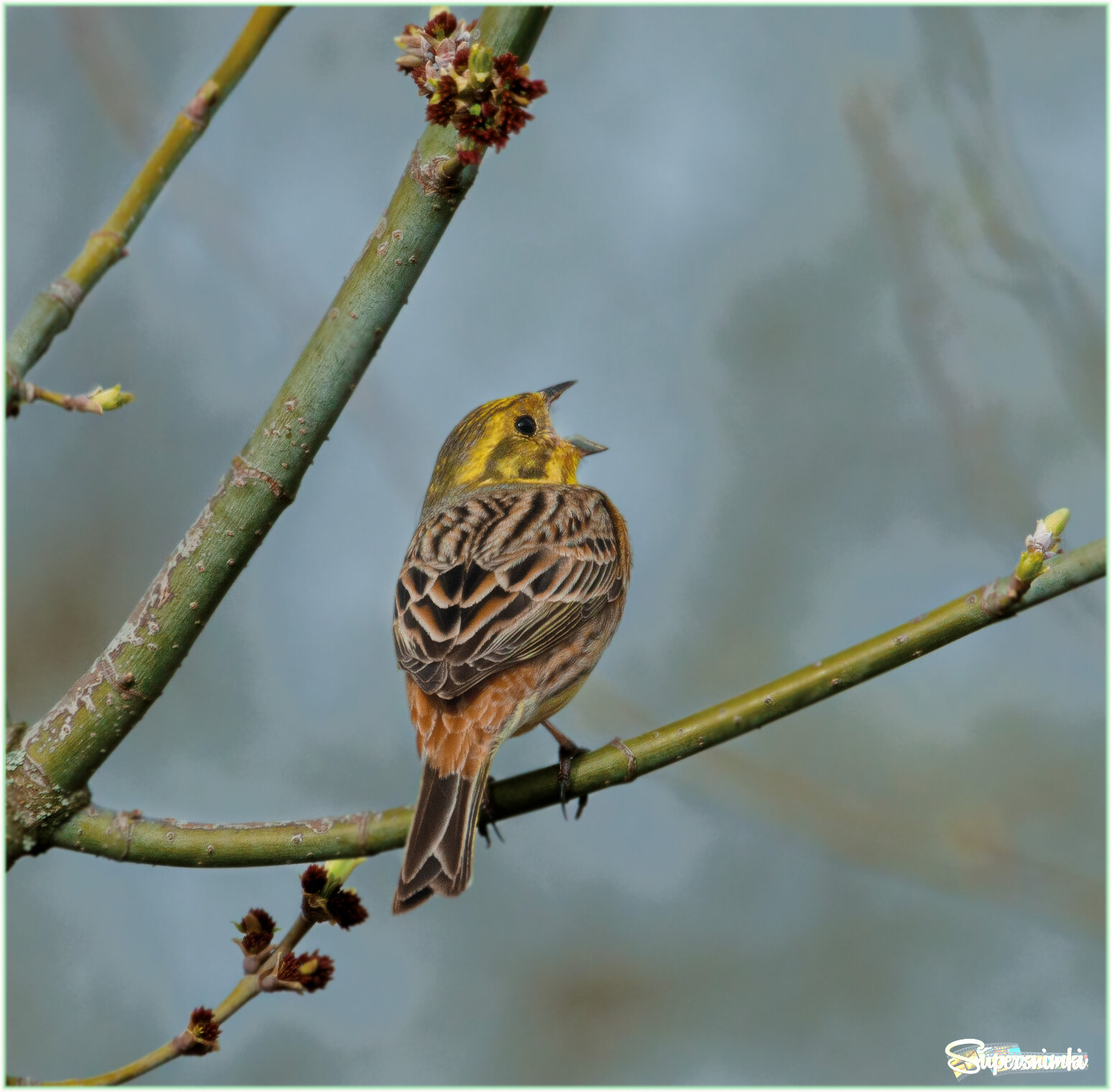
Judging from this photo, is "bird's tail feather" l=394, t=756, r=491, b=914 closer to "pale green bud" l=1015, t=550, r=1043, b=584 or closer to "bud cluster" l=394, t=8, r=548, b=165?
"pale green bud" l=1015, t=550, r=1043, b=584

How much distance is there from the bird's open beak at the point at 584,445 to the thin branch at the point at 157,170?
3.97 m

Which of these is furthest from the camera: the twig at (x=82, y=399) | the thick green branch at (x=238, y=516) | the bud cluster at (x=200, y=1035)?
the thick green branch at (x=238, y=516)

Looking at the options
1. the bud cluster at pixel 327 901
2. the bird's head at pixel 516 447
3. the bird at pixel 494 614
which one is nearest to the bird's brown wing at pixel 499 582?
the bird at pixel 494 614

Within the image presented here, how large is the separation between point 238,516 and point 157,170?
0.92 meters

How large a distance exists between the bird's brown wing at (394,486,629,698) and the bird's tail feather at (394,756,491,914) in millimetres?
446

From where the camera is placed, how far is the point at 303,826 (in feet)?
11.2

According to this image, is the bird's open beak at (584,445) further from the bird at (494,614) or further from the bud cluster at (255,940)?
the bud cluster at (255,940)

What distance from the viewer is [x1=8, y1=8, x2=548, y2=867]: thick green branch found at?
315cm

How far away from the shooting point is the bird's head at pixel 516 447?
6.72 m

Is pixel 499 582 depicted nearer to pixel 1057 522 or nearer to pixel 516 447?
pixel 516 447

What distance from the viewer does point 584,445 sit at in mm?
6797

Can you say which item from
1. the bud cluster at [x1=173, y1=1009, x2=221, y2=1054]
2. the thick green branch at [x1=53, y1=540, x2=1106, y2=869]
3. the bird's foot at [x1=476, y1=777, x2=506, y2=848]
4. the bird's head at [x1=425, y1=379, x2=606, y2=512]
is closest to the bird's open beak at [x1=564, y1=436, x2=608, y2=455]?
the bird's head at [x1=425, y1=379, x2=606, y2=512]

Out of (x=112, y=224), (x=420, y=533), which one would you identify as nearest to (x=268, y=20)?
(x=112, y=224)

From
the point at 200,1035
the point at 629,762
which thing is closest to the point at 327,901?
the point at 200,1035
